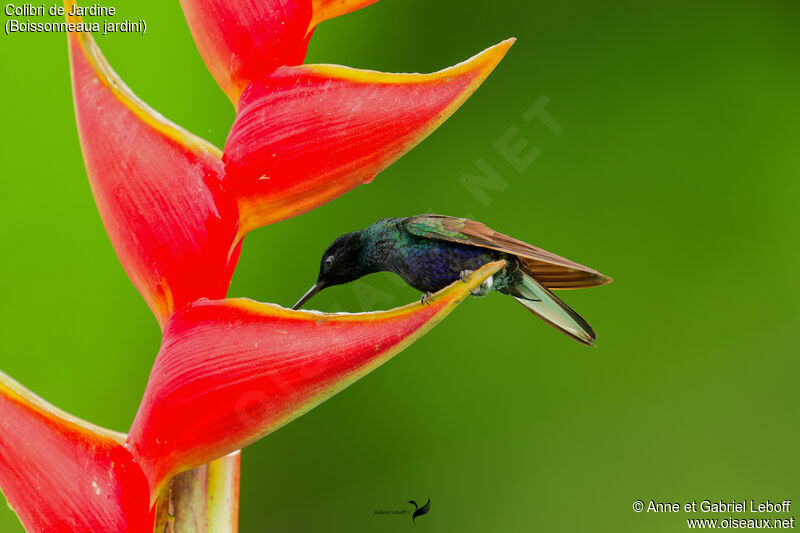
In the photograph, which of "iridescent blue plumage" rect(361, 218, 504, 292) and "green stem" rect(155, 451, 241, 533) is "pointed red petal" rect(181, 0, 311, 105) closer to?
"green stem" rect(155, 451, 241, 533)

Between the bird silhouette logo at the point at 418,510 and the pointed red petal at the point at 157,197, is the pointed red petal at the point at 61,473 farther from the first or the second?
the bird silhouette logo at the point at 418,510

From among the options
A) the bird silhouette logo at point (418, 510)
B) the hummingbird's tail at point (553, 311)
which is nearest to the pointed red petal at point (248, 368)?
the hummingbird's tail at point (553, 311)

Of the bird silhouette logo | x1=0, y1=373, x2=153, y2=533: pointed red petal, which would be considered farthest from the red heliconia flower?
the bird silhouette logo

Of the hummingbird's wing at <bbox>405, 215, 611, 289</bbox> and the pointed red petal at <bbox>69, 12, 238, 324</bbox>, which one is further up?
the pointed red petal at <bbox>69, 12, 238, 324</bbox>

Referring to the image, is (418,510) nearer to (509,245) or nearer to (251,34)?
(509,245)

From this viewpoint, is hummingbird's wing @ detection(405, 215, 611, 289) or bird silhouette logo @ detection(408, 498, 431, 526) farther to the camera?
bird silhouette logo @ detection(408, 498, 431, 526)

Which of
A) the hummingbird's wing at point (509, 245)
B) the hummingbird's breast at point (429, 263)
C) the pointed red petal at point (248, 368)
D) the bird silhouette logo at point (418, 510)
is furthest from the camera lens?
the bird silhouette logo at point (418, 510)

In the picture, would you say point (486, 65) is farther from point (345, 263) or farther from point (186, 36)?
point (186, 36)
